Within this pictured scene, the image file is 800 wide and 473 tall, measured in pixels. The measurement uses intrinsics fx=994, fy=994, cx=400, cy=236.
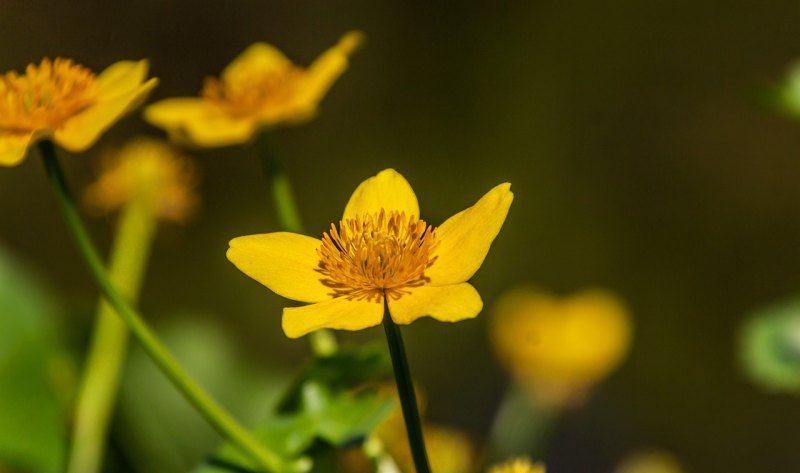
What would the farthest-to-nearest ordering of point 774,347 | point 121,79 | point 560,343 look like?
point 560,343
point 774,347
point 121,79

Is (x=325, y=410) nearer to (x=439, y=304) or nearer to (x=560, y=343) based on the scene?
(x=439, y=304)

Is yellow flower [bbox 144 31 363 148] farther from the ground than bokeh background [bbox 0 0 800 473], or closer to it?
closer to it

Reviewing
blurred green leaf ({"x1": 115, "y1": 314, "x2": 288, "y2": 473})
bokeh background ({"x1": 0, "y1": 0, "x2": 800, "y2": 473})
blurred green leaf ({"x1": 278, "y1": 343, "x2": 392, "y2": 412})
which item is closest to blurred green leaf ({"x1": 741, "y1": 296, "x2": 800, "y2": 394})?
blurred green leaf ({"x1": 278, "y1": 343, "x2": 392, "y2": 412})

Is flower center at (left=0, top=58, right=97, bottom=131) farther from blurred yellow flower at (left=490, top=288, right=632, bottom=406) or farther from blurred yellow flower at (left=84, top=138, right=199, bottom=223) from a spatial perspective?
blurred yellow flower at (left=490, top=288, right=632, bottom=406)

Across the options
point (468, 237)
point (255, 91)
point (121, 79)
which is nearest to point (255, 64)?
point (255, 91)

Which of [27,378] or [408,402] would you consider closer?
[408,402]

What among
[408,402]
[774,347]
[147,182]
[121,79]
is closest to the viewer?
[408,402]

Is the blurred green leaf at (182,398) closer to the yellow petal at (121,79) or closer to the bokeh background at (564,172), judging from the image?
the yellow petal at (121,79)
